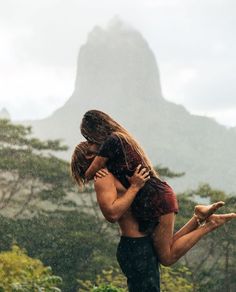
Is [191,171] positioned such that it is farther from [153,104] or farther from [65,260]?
[65,260]

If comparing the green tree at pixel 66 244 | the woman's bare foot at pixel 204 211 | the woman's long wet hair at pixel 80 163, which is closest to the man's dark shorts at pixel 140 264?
the woman's bare foot at pixel 204 211

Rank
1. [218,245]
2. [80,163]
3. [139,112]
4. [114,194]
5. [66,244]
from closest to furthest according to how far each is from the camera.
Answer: [114,194] < [80,163] < [66,244] < [218,245] < [139,112]

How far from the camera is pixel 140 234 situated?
9.97ft

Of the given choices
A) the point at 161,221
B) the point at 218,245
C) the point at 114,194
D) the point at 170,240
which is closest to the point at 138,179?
the point at 114,194

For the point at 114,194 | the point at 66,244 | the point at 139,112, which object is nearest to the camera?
the point at 114,194

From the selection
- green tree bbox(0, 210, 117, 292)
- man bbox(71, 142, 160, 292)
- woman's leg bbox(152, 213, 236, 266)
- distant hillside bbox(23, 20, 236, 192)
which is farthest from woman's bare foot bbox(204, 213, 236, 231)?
distant hillside bbox(23, 20, 236, 192)

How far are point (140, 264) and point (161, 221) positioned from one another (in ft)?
0.72

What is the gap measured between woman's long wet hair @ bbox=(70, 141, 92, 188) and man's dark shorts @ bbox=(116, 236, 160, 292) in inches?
16.2

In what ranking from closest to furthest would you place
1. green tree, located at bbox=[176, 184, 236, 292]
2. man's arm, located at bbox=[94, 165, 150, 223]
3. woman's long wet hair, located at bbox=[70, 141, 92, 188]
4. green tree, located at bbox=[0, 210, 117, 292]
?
man's arm, located at bbox=[94, 165, 150, 223]
woman's long wet hair, located at bbox=[70, 141, 92, 188]
green tree, located at bbox=[0, 210, 117, 292]
green tree, located at bbox=[176, 184, 236, 292]

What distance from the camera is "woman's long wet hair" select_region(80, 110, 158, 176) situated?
309 cm

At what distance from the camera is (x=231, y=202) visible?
23.5 m

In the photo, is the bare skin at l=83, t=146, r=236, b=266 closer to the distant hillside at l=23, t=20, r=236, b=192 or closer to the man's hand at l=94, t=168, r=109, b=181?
the man's hand at l=94, t=168, r=109, b=181

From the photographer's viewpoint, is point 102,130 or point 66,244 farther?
point 66,244

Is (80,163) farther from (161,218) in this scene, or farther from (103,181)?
(161,218)
